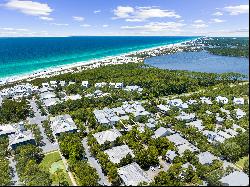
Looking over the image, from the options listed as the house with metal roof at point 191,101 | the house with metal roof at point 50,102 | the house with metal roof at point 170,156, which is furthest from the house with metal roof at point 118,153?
the house with metal roof at point 50,102

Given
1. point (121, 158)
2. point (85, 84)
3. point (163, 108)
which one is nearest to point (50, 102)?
point (85, 84)

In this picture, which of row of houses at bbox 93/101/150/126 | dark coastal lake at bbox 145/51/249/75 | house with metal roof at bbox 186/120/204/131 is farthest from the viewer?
dark coastal lake at bbox 145/51/249/75

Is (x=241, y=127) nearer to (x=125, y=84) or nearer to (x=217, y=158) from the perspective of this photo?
(x=217, y=158)

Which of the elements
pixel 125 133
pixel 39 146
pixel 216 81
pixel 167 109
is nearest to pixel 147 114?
pixel 167 109

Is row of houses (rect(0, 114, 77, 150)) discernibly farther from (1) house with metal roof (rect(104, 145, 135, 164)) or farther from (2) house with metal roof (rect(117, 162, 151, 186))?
(2) house with metal roof (rect(117, 162, 151, 186))

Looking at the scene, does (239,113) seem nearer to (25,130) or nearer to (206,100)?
(206,100)

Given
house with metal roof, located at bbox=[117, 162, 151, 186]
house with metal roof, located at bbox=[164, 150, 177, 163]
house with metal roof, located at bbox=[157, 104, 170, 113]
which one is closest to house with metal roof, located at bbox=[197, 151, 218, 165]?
house with metal roof, located at bbox=[164, 150, 177, 163]
